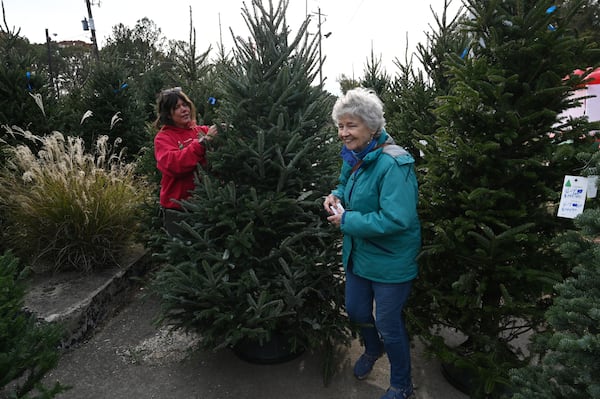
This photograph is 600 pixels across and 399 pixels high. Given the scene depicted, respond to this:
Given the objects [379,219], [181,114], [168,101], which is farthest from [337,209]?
[168,101]

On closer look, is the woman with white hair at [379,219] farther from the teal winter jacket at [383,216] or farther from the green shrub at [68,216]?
the green shrub at [68,216]

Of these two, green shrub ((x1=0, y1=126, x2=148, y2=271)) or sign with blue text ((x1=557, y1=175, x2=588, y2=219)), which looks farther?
green shrub ((x1=0, y1=126, x2=148, y2=271))

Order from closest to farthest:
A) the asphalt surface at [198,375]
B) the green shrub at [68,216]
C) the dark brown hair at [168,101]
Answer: the asphalt surface at [198,375]
the dark brown hair at [168,101]
the green shrub at [68,216]

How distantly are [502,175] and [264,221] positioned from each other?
1600 mm

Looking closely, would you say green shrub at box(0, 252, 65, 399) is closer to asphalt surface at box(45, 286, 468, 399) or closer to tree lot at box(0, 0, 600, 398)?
asphalt surface at box(45, 286, 468, 399)

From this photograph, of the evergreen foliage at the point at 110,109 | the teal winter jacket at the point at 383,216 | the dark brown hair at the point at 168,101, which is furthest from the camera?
the evergreen foliage at the point at 110,109

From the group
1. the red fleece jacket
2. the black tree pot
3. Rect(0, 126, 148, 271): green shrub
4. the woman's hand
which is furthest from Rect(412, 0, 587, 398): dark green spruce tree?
Rect(0, 126, 148, 271): green shrub

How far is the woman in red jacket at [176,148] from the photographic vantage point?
316 centimetres

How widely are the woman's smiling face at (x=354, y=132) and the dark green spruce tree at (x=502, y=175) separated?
0.52 metres

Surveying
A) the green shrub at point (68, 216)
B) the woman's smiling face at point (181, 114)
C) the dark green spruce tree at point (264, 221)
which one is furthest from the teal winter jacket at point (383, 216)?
the green shrub at point (68, 216)

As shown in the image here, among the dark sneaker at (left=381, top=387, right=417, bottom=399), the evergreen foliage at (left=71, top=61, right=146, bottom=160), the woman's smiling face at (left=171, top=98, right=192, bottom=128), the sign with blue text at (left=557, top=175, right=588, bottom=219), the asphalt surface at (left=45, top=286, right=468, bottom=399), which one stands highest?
the evergreen foliage at (left=71, top=61, right=146, bottom=160)

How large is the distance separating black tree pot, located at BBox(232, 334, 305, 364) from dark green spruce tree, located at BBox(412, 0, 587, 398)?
1092 mm

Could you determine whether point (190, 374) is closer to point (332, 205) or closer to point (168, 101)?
point (332, 205)

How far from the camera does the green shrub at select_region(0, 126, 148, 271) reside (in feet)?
14.0
